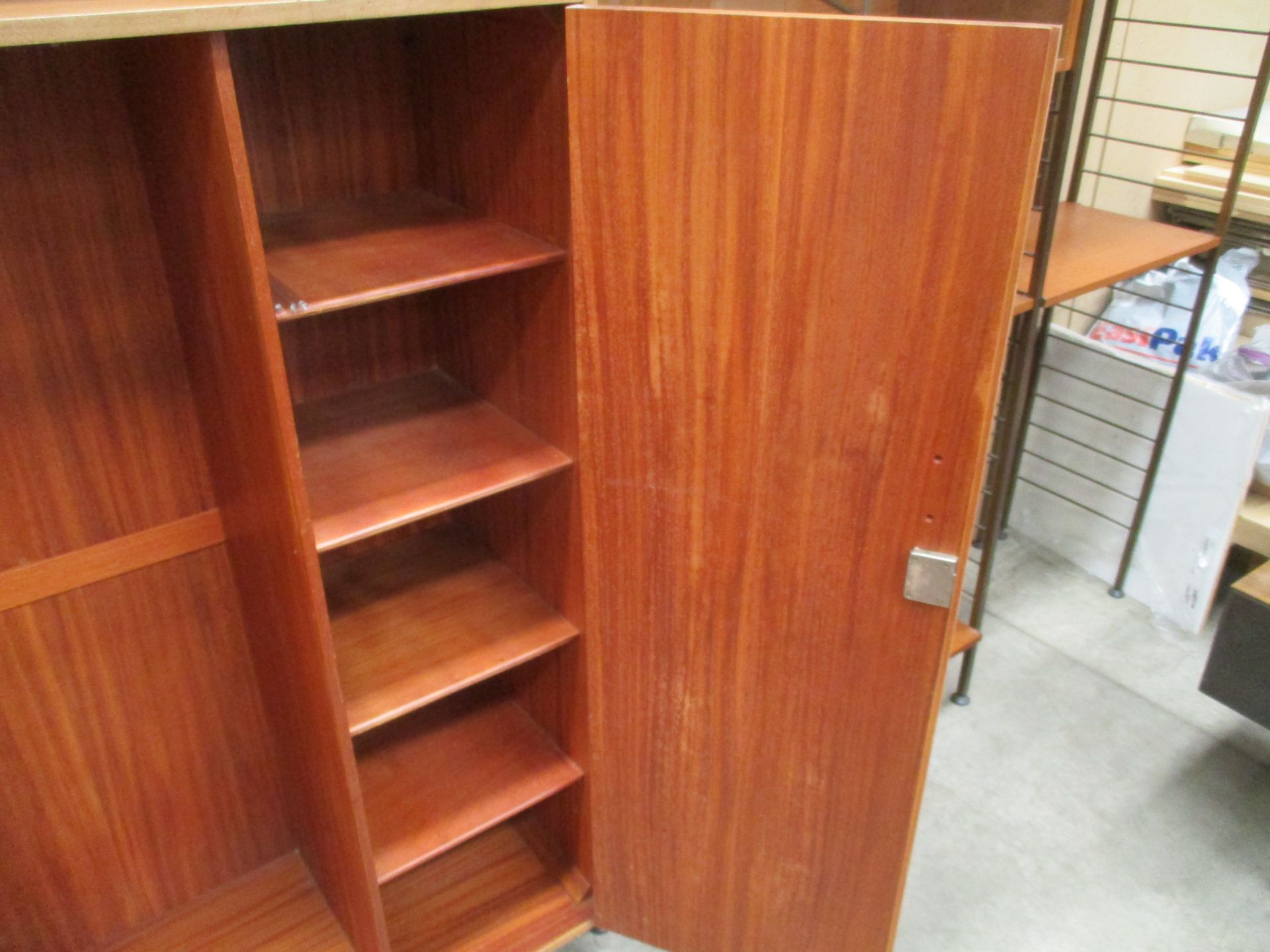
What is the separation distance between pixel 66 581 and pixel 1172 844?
201cm

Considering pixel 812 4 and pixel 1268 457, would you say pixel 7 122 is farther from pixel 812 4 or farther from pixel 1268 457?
pixel 1268 457

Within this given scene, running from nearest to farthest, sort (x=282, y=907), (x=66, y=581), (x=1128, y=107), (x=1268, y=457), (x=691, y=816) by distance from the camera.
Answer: (x=66, y=581), (x=691, y=816), (x=282, y=907), (x=1268, y=457), (x=1128, y=107)

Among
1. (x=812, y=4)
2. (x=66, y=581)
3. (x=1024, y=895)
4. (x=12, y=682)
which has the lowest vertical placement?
(x=1024, y=895)

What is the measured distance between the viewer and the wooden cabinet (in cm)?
104

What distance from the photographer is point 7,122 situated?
115 cm

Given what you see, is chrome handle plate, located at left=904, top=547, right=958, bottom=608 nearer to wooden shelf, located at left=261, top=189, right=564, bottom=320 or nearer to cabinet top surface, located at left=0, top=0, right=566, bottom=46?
wooden shelf, located at left=261, top=189, right=564, bottom=320

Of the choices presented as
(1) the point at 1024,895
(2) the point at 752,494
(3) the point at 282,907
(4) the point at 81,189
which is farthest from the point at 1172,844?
(4) the point at 81,189


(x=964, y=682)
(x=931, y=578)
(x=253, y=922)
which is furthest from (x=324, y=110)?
(x=964, y=682)

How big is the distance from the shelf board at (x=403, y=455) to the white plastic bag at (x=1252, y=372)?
73.1 inches

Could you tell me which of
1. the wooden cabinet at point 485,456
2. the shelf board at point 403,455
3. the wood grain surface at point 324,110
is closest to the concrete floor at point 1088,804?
the wooden cabinet at point 485,456

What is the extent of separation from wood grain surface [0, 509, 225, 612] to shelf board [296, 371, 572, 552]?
21 cm

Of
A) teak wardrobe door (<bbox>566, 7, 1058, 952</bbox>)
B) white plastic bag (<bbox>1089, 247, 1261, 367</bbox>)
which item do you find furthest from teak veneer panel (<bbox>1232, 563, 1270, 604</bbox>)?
teak wardrobe door (<bbox>566, 7, 1058, 952</bbox>)

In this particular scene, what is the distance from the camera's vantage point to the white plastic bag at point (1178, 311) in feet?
7.96

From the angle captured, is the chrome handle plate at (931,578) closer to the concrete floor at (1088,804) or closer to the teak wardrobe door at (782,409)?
the teak wardrobe door at (782,409)
